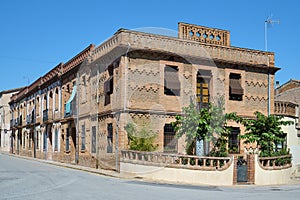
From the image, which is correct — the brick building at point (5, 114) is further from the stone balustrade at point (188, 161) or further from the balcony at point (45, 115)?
the stone balustrade at point (188, 161)

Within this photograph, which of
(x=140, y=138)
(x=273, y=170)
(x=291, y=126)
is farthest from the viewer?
(x=291, y=126)

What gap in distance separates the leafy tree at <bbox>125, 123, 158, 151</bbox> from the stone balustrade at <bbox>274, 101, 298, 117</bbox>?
379 inches

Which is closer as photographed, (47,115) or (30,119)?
(47,115)

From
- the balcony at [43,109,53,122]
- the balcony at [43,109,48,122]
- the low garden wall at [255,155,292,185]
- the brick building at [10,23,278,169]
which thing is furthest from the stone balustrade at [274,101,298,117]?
the balcony at [43,109,48,122]

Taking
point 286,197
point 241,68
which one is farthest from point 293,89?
point 286,197

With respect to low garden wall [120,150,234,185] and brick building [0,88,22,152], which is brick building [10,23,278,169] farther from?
brick building [0,88,22,152]

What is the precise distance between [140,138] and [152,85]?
3.11 metres

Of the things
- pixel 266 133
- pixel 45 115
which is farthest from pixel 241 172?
pixel 45 115

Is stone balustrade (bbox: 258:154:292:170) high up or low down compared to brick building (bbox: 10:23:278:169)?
down

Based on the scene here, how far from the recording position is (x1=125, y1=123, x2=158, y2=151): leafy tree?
69.0 ft

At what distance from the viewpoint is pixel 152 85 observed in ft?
74.8

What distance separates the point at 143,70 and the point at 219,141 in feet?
18.8

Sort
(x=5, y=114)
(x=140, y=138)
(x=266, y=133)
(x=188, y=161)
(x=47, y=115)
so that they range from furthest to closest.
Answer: (x=5, y=114)
(x=47, y=115)
(x=140, y=138)
(x=266, y=133)
(x=188, y=161)

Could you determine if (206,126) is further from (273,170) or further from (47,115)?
(47,115)
